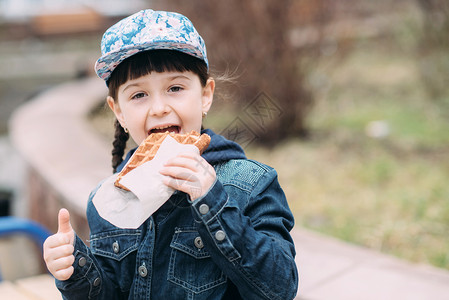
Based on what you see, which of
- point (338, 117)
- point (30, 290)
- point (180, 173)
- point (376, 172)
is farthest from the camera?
point (338, 117)

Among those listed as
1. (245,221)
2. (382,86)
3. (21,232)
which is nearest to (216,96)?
(245,221)

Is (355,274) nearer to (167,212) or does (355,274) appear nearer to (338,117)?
(167,212)

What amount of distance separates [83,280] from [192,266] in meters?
0.32

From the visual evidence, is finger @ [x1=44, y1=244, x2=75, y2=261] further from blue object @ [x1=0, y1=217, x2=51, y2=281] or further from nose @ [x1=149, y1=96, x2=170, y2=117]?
blue object @ [x1=0, y1=217, x2=51, y2=281]

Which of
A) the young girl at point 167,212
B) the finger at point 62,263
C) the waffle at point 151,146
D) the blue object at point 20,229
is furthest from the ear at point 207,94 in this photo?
the blue object at point 20,229

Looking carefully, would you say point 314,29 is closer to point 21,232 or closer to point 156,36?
point 21,232

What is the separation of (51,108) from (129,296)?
5.42m

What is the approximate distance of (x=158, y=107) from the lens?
1491 mm

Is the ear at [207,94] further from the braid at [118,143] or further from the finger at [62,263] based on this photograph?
the finger at [62,263]

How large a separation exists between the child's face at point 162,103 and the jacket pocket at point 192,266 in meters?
0.32

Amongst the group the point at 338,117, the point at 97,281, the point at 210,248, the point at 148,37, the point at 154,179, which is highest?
the point at 338,117

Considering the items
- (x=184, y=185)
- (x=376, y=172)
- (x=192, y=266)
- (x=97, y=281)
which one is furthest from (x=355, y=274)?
(x=376, y=172)

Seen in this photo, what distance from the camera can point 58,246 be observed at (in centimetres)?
144

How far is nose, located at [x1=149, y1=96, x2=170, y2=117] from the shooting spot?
1.49 m
